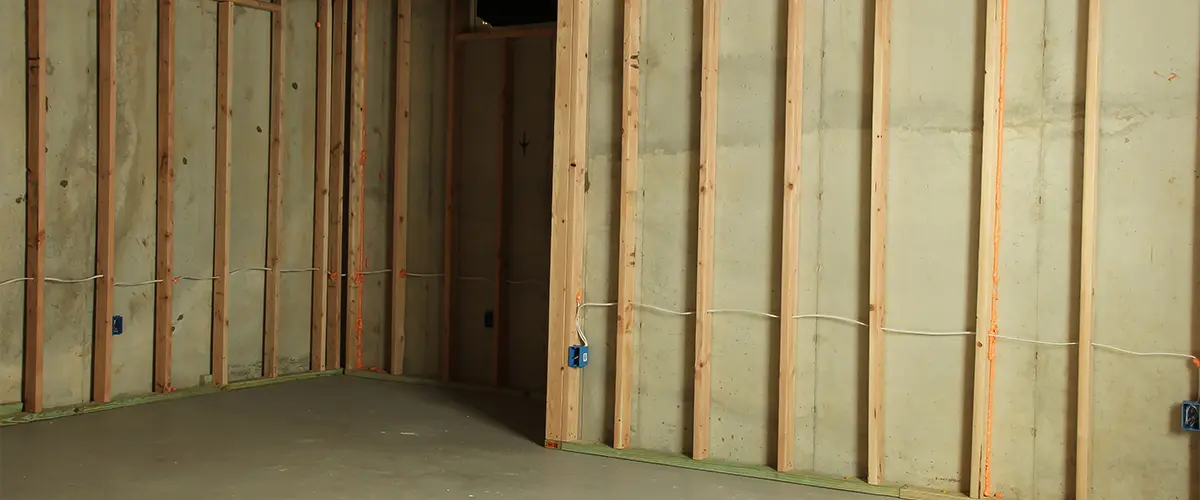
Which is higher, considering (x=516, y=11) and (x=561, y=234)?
(x=516, y=11)

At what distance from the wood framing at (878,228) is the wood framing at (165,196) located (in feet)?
14.1

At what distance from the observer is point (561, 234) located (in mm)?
5293

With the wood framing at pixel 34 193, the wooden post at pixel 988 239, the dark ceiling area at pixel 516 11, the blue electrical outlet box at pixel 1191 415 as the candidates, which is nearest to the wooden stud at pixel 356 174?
the dark ceiling area at pixel 516 11

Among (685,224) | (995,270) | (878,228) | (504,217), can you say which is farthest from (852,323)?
(504,217)

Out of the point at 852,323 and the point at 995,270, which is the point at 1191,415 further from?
the point at 852,323

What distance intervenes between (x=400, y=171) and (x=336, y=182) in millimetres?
495

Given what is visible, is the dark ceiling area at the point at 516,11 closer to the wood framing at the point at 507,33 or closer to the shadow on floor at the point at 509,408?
the wood framing at the point at 507,33

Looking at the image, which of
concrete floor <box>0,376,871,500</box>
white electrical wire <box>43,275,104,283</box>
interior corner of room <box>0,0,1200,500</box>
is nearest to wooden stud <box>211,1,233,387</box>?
interior corner of room <box>0,0,1200,500</box>

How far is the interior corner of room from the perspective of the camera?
420cm

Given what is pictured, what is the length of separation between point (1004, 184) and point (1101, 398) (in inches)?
37.6

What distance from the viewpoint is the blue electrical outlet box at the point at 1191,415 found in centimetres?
401

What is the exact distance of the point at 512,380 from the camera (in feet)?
23.5

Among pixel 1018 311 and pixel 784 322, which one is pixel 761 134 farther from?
pixel 1018 311

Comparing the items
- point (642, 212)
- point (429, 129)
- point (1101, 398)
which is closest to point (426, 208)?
point (429, 129)
